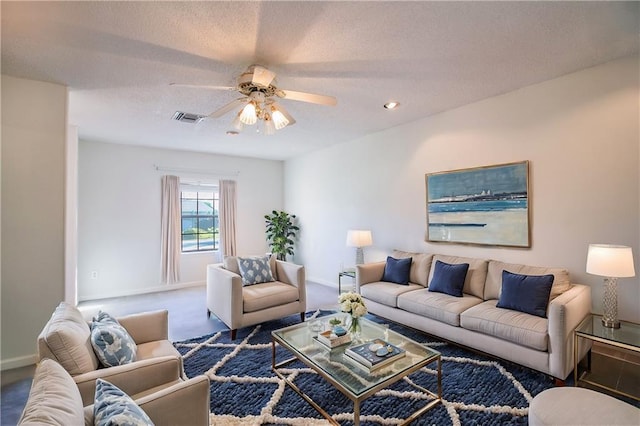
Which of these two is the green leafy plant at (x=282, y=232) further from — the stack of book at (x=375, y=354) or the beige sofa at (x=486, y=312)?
the stack of book at (x=375, y=354)

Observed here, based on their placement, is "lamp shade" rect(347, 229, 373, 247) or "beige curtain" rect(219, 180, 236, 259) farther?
"beige curtain" rect(219, 180, 236, 259)

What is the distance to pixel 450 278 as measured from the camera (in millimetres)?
3279

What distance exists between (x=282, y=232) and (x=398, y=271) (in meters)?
3.27

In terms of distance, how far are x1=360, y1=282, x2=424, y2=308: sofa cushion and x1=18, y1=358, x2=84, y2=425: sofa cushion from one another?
2899mm

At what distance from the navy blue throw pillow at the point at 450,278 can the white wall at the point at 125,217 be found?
4.49m

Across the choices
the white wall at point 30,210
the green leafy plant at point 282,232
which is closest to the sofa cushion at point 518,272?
the green leafy plant at point 282,232

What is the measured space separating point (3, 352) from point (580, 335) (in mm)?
4906

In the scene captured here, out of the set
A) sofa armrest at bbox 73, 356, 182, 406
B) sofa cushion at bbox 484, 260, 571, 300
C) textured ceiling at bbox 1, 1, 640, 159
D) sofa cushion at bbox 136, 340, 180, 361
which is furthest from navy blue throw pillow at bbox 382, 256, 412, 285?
sofa armrest at bbox 73, 356, 182, 406

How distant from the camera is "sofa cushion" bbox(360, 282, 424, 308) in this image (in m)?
3.46

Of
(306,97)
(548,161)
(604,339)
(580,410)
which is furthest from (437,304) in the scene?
(306,97)

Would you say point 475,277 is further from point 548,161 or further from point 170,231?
point 170,231

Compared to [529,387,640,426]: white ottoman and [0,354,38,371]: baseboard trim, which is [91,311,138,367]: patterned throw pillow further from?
[529,387,640,426]: white ottoman

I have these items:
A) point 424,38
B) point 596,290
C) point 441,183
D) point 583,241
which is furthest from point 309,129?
point 596,290

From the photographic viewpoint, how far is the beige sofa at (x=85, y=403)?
97 cm
